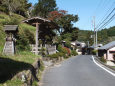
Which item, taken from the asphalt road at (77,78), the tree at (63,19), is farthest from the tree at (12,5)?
the asphalt road at (77,78)

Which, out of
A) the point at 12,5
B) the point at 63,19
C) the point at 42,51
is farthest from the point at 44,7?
the point at 42,51

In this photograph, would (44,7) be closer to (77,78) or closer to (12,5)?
(12,5)

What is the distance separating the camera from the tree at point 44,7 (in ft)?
195

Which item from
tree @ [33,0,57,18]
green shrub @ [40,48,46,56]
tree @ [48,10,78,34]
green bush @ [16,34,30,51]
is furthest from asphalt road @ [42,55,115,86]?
tree @ [33,0,57,18]

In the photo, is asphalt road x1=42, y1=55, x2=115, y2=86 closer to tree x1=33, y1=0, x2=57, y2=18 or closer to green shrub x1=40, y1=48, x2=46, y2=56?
green shrub x1=40, y1=48, x2=46, y2=56

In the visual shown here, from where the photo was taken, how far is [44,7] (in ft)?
204

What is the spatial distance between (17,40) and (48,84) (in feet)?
30.1

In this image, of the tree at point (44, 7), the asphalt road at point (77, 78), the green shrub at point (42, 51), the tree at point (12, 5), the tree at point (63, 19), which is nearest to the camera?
the asphalt road at point (77, 78)

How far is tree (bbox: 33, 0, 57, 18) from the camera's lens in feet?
195

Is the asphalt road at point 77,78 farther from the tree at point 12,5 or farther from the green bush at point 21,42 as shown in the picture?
the tree at point 12,5

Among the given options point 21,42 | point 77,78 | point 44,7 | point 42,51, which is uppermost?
point 44,7

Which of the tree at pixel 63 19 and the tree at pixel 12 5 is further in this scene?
the tree at pixel 63 19

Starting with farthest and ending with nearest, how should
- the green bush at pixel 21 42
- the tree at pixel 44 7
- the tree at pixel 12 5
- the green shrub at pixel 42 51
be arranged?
the tree at pixel 44 7 < the tree at pixel 12 5 < the green shrub at pixel 42 51 < the green bush at pixel 21 42

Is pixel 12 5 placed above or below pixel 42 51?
above
